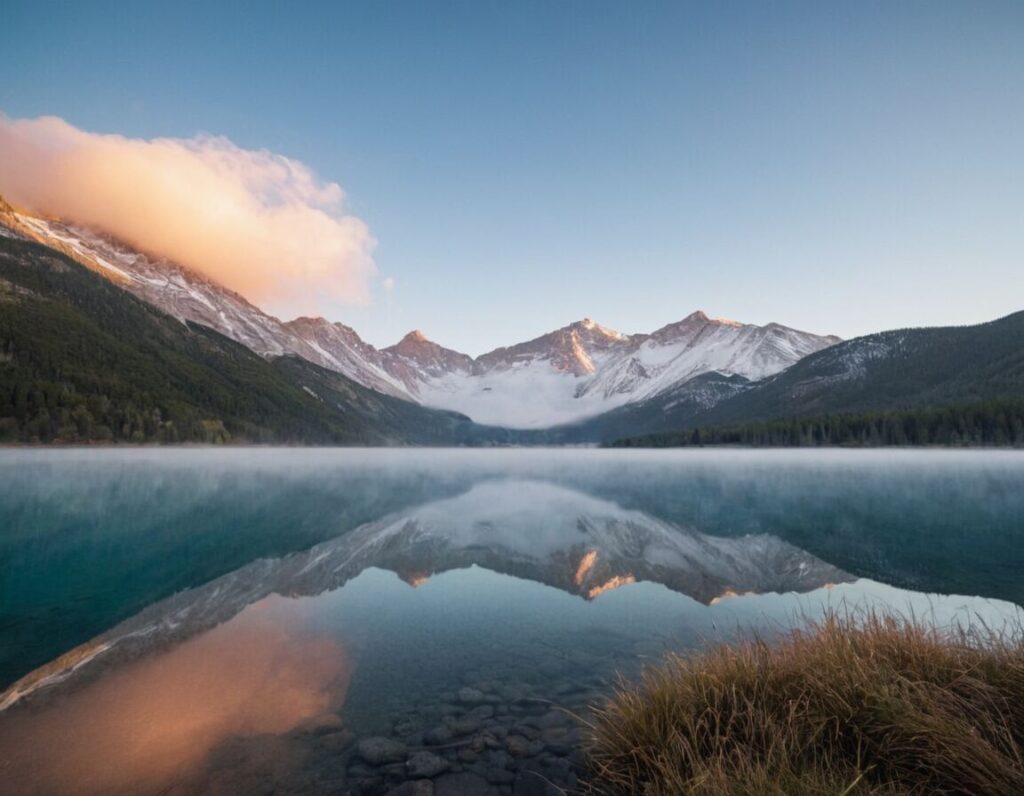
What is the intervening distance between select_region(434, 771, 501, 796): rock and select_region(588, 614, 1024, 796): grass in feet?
5.64

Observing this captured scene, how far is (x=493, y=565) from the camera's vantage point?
1041 inches

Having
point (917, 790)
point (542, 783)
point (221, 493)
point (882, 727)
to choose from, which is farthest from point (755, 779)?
point (221, 493)

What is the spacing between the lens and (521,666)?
13.7 meters

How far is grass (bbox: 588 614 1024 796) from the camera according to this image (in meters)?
5.62

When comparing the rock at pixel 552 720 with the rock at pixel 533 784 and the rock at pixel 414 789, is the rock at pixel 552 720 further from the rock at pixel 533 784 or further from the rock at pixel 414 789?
the rock at pixel 414 789

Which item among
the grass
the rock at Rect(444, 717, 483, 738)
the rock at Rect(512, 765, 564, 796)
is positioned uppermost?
the grass

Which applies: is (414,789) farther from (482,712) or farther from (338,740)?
(482,712)

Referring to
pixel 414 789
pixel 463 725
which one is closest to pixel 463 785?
pixel 414 789

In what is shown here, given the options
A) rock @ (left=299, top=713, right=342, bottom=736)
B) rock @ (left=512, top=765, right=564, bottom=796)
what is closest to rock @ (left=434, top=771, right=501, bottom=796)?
rock @ (left=512, top=765, right=564, bottom=796)

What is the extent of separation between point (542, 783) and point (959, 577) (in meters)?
22.2

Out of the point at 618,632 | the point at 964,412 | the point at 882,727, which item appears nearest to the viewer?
the point at 882,727

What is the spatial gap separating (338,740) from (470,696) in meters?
2.92

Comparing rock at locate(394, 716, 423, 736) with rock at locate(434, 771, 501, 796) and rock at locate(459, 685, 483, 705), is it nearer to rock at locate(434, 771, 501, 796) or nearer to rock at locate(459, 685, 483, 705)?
rock at locate(459, 685, 483, 705)

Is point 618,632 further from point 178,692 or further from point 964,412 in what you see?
point 964,412
